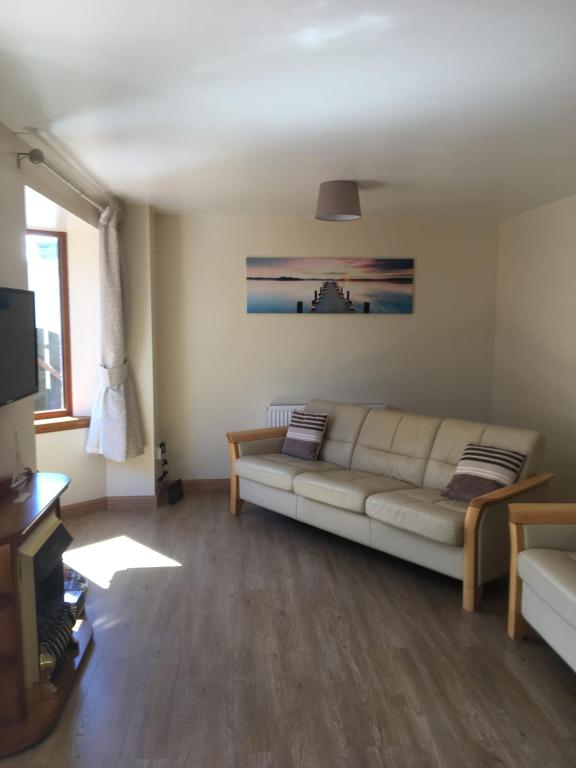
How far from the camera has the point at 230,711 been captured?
209 cm

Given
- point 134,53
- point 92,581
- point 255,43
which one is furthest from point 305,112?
point 92,581

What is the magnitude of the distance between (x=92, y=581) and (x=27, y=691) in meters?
1.13

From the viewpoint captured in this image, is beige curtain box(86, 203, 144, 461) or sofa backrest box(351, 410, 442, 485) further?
beige curtain box(86, 203, 144, 461)

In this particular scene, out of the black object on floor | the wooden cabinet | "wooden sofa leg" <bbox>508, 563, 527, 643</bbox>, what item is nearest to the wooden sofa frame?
"wooden sofa leg" <bbox>508, 563, 527, 643</bbox>

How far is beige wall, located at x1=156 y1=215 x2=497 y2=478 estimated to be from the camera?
4785 mm

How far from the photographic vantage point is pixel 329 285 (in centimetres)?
487

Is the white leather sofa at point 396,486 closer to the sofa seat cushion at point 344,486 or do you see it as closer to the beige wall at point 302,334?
the sofa seat cushion at point 344,486

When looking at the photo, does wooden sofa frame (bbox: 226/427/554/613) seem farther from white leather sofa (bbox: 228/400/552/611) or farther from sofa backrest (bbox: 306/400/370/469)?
sofa backrest (bbox: 306/400/370/469)

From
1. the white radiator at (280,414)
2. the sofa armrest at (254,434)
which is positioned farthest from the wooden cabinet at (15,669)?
the white radiator at (280,414)

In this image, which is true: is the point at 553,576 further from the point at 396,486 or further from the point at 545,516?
the point at 396,486

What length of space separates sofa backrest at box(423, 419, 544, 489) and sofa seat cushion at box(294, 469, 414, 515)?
0.68 ft

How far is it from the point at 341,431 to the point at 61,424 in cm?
208

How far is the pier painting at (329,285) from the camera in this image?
4816 mm

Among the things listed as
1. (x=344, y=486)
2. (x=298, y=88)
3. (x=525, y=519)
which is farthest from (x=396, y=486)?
(x=298, y=88)
